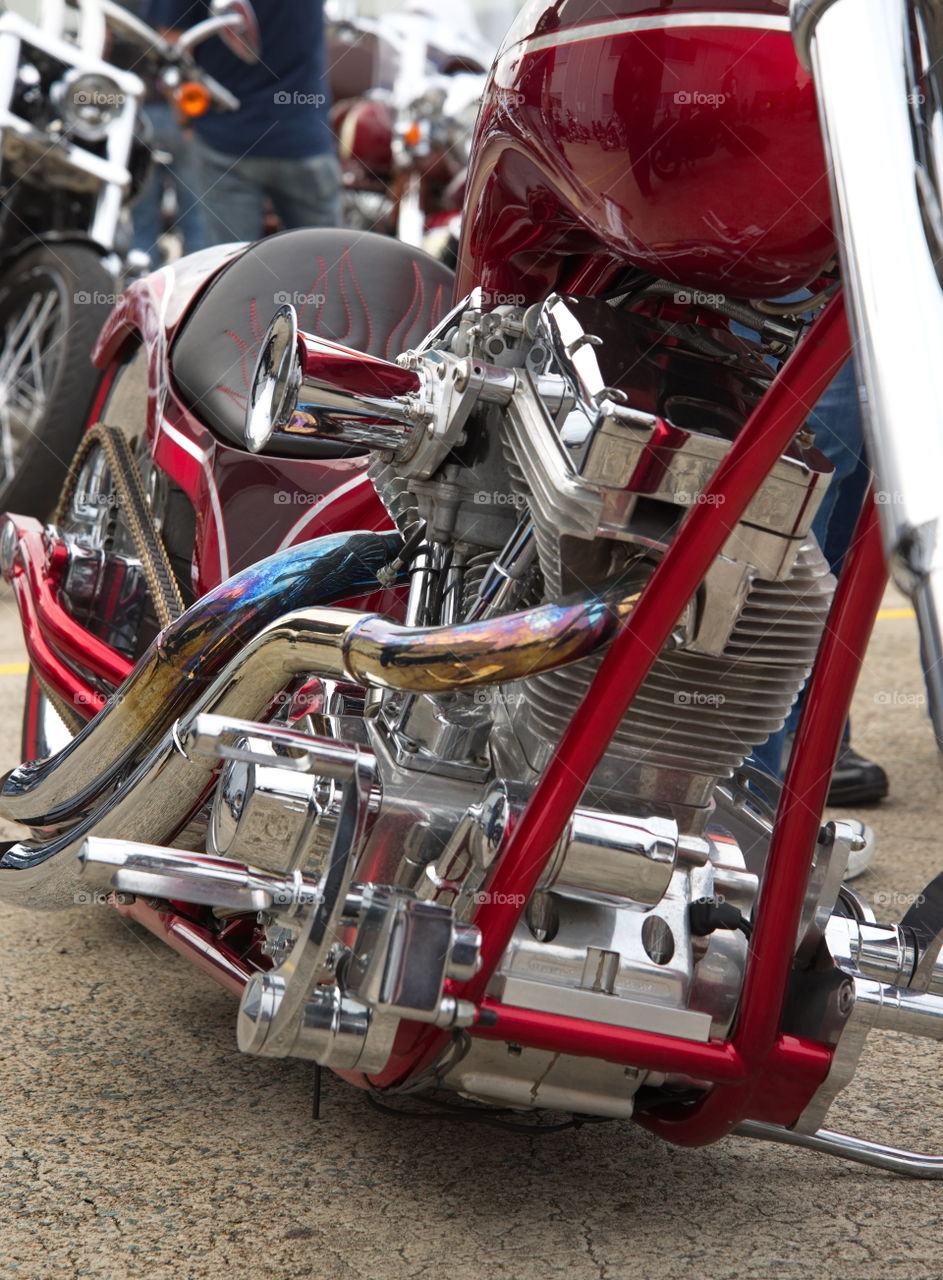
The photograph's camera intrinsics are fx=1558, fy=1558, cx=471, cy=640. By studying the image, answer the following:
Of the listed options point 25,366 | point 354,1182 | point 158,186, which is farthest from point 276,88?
point 354,1182

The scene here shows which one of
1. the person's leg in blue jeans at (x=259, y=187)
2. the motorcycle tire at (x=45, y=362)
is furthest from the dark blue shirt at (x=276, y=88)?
the motorcycle tire at (x=45, y=362)

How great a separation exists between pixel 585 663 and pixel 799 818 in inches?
8.8

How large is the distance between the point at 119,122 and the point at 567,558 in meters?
4.23

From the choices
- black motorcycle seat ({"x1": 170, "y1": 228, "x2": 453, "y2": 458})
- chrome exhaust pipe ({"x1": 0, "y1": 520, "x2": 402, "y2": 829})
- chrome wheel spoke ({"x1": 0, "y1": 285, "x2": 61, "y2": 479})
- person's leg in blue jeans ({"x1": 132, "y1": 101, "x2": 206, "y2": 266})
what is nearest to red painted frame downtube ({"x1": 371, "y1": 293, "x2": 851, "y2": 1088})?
chrome exhaust pipe ({"x1": 0, "y1": 520, "x2": 402, "y2": 829})

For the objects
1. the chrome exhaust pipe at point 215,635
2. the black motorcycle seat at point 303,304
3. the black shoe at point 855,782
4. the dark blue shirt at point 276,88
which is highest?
the dark blue shirt at point 276,88

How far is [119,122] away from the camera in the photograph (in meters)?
5.02

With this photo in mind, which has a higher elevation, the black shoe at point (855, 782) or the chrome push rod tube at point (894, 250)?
the chrome push rod tube at point (894, 250)

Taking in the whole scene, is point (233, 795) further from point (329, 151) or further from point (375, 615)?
point (329, 151)

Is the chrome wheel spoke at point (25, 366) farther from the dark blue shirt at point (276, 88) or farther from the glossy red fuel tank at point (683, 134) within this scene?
the glossy red fuel tank at point (683, 134)

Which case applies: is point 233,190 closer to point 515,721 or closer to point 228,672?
point 228,672

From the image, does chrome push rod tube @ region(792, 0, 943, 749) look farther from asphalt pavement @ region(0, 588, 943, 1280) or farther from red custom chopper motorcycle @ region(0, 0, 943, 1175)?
asphalt pavement @ region(0, 588, 943, 1280)

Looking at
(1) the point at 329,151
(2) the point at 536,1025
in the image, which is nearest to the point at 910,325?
(2) the point at 536,1025

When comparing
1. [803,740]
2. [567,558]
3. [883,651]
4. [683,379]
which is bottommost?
[883,651]

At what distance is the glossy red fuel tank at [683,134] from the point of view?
1.22 meters
